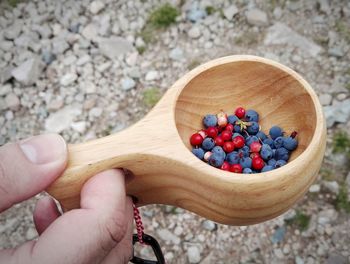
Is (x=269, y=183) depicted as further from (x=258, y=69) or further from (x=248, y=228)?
(x=248, y=228)

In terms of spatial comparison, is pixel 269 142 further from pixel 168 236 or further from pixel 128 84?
pixel 128 84

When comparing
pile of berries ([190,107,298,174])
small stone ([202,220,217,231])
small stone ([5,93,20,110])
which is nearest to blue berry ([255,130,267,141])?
pile of berries ([190,107,298,174])

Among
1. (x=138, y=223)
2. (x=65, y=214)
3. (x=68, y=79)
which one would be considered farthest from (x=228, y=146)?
(x=68, y=79)

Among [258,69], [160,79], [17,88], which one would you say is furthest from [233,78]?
[17,88]

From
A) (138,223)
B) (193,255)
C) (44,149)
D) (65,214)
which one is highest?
(44,149)

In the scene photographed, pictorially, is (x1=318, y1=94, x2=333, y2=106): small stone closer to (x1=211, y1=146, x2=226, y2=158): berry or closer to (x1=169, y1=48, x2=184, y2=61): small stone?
(x1=169, y1=48, x2=184, y2=61): small stone

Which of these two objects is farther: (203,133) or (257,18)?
(257,18)

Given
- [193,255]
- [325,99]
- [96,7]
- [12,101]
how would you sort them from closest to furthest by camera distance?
[193,255] < [325,99] < [12,101] < [96,7]

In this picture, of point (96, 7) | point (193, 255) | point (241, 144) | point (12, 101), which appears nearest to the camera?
point (241, 144)
